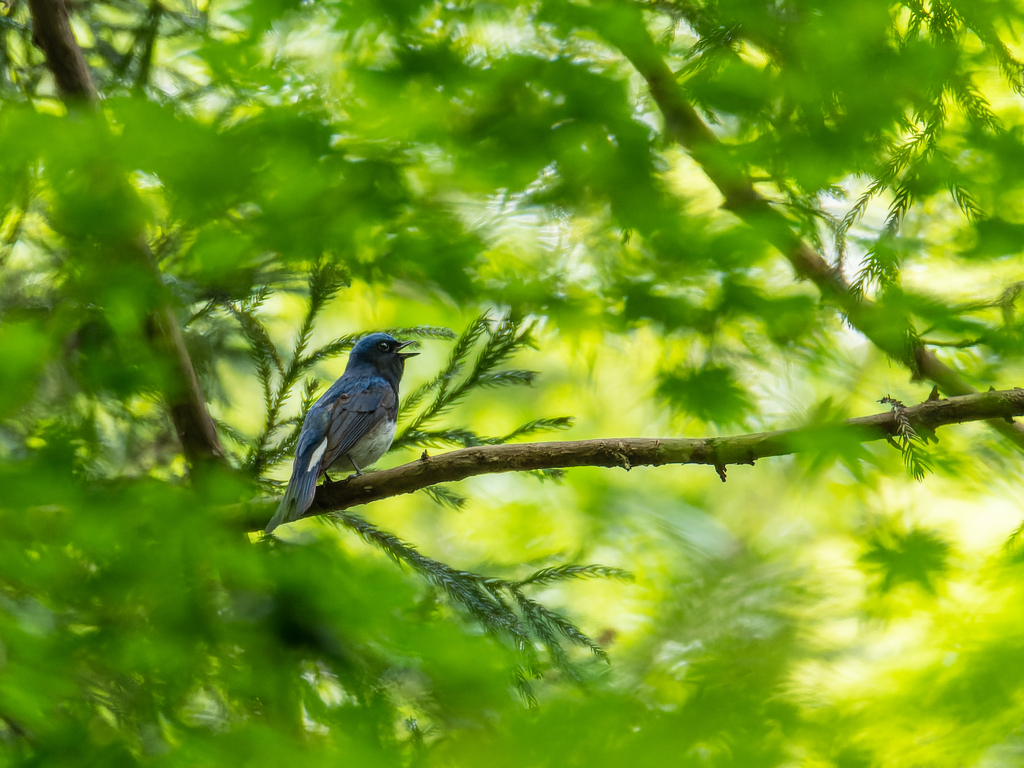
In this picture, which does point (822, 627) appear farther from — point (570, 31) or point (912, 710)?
point (570, 31)

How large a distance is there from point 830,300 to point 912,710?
103 cm

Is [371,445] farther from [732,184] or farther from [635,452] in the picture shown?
[732,184]

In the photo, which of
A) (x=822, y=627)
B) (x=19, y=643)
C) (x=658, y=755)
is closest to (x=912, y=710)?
(x=822, y=627)

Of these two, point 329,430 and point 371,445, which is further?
point 371,445

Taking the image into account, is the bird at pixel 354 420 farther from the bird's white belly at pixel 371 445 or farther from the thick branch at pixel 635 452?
the thick branch at pixel 635 452

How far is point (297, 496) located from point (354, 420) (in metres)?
1.22

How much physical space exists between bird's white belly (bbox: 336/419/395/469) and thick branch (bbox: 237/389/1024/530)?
94 centimetres

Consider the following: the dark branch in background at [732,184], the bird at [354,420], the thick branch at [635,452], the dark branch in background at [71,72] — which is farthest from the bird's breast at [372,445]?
the dark branch in background at [732,184]

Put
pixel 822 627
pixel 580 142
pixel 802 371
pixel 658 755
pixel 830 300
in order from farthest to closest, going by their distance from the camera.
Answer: pixel 802 371, pixel 830 300, pixel 580 142, pixel 822 627, pixel 658 755

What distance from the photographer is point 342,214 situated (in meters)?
1.44

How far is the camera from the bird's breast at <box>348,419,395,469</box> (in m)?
4.52

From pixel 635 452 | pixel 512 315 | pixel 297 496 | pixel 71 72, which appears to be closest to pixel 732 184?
pixel 512 315

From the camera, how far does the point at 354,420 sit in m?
4.53

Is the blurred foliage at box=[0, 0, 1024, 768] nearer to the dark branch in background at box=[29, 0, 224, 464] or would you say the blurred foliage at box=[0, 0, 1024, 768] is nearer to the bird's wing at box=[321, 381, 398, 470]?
the dark branch in background at box=[29, 0, 224, 464]
